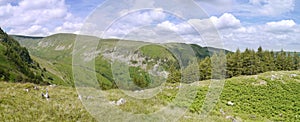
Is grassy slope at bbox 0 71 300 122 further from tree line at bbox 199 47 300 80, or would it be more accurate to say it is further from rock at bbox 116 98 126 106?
tree line at bbox 199 47 300 80

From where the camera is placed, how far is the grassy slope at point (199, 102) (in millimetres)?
12180

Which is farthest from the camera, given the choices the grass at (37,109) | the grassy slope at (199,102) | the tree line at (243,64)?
the tree line at (243,64)

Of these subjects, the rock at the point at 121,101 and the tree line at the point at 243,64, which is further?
A: the tree line at the point at 243,64

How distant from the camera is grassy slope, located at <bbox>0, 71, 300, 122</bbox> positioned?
12.2 meters

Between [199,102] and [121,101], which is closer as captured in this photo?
[121,101]

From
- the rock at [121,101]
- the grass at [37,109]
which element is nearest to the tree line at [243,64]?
the rock at [121,101]

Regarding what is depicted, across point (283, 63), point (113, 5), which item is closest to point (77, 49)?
point (113, 5)

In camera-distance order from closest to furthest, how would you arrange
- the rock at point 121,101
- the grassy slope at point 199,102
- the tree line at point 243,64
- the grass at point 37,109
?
the grass at point 37,109, the grassy slope at point 199,102, the rock at point 121,101, the tree line at point 243,64

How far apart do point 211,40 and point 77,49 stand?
698 centimetres

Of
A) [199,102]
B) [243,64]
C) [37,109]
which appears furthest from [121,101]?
[243,64]

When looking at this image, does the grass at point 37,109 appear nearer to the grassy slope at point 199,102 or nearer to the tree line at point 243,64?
the grassy slope at point 199,102

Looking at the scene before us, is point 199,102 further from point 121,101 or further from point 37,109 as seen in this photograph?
point 37,109

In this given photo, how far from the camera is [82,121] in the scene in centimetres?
1193

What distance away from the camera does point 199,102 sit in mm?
27562
